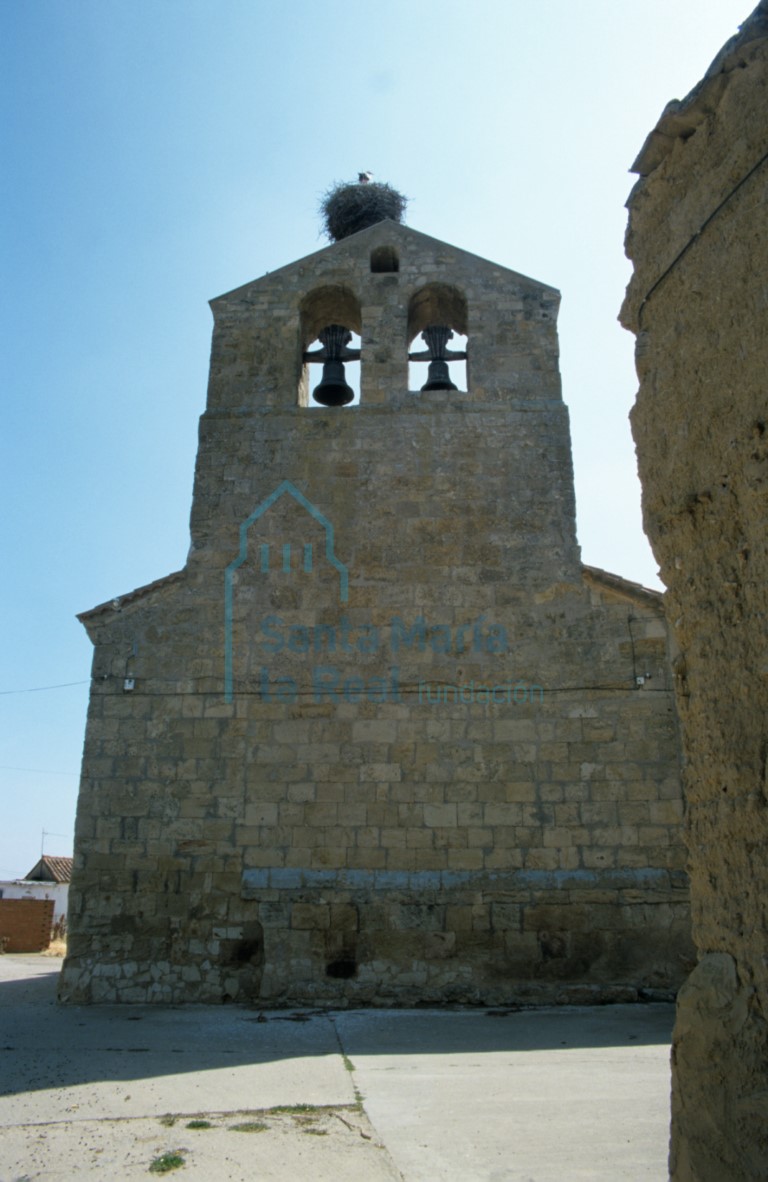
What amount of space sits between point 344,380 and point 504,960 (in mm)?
6031

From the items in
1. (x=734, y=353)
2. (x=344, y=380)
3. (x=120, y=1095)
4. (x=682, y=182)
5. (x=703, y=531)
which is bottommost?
(x=120, y=1095)

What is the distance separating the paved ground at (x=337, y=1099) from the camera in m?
2.77

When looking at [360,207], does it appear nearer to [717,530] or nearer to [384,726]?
[384,726]

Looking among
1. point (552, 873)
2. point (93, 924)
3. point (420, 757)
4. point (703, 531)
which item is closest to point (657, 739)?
point (552, 873)

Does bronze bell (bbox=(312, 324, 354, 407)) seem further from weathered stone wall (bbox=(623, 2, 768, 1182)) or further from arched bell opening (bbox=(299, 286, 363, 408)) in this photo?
weathered stone wall (bbox=(623, 2, 768, 1182))

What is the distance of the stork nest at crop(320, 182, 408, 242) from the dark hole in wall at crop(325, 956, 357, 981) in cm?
917

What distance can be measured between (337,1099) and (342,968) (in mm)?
3830

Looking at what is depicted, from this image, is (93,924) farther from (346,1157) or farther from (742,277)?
(742,277)

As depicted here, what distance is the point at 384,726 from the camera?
317 inches

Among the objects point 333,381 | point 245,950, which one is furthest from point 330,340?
point 245,950

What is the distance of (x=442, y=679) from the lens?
A: 26.8 feet

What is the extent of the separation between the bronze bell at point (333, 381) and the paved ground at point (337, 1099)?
616 centimetres

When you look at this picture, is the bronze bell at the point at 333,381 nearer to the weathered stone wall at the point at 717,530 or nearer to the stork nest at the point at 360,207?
the stork nest at the point at 360,207

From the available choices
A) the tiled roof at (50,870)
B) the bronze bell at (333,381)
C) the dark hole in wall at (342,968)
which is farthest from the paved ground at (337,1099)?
the tiled roof at (50,870)
